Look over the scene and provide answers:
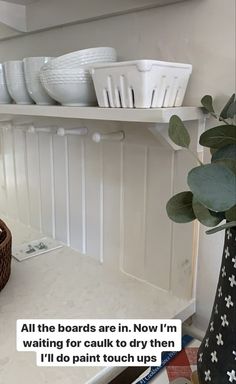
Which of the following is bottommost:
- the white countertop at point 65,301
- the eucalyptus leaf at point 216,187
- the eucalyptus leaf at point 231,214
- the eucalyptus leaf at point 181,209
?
the white countertop at point 65,301

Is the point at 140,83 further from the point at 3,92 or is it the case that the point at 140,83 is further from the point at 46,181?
the point at 46,181

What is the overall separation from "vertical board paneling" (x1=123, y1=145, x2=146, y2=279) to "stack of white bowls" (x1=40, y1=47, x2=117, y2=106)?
0.21 meters

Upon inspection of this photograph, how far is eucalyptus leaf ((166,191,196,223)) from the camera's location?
58 cm

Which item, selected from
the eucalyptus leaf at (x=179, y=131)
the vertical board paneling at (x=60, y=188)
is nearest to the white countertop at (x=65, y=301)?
the vertical board paneling at (x=60, y=188)

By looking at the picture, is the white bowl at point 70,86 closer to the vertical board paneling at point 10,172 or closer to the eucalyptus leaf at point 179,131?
the eucalyptus leaf at point 179,131

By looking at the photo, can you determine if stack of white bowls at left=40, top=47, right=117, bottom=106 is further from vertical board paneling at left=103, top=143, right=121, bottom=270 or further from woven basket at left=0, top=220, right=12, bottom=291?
woven basket at left=0, top=220, right=12, bottom=291

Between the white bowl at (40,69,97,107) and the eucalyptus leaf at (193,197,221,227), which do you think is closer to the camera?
the eucalyptus leaf at (193,197,221,227)

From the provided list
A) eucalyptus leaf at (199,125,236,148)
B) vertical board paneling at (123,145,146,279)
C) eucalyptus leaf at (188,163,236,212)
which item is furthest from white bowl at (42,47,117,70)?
eucalyptus leaf at (188,163,236,212)

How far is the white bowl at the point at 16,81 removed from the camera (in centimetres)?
96

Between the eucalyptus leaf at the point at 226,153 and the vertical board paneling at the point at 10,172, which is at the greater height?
the eucalyptus leaf at the point at 226,153

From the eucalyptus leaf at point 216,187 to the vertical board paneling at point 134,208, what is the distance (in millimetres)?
488

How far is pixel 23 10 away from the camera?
1.11m

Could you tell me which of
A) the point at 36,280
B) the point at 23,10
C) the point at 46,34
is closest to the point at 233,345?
the point at 36,280

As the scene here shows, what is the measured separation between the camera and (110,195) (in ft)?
3.47
